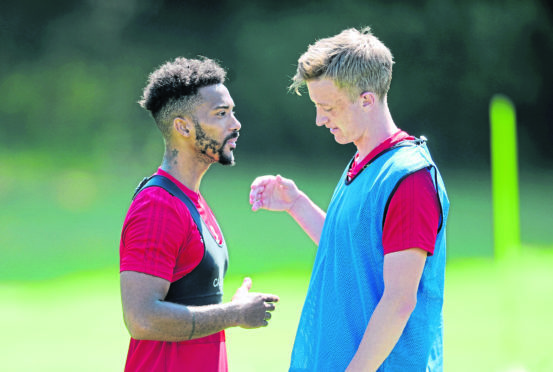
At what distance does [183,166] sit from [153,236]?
0.35m

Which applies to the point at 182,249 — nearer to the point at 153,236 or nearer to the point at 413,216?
the point at 153,236

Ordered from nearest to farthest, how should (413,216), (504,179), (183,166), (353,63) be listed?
(413,216) < (353,63) < (183,166) < (504,179)

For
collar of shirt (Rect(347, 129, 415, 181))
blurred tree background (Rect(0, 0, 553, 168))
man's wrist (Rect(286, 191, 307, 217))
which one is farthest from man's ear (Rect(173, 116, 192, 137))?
blurred tree background (Rect(0, 0, 553, 168))

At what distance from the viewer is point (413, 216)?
164 centimetres

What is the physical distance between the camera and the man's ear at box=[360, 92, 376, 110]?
182 centimetres

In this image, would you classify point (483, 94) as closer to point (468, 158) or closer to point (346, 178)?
point (468, 158)

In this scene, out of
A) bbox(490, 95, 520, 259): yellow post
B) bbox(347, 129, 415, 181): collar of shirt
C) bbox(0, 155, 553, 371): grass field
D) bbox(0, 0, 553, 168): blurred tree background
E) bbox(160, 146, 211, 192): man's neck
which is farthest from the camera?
bbox(0, 0, 553, 168): blurred tree background

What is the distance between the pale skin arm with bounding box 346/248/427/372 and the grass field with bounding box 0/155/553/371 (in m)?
2.52

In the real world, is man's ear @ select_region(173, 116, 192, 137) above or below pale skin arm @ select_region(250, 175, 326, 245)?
above

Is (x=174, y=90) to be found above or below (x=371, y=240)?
above

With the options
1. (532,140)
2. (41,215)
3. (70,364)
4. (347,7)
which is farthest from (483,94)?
(70,364)

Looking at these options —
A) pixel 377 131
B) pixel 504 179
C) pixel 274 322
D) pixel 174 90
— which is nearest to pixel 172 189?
pixel 174 90

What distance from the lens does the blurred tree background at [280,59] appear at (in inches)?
375

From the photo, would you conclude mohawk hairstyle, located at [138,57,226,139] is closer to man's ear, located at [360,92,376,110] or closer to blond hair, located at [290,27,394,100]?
blond hair, located at [290,27,394,100]
